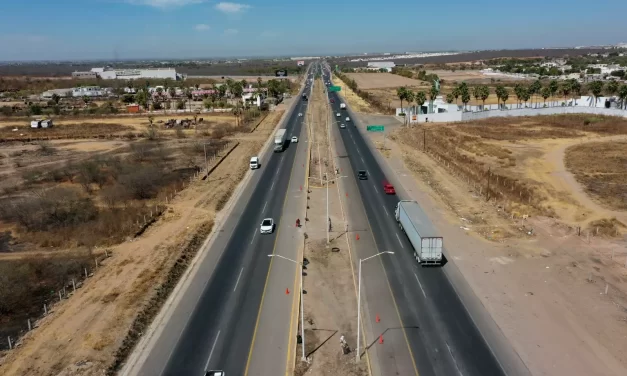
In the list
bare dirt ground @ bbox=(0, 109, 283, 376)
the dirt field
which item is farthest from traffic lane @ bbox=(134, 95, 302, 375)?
the dirt field

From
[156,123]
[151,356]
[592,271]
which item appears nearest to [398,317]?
[151,356]

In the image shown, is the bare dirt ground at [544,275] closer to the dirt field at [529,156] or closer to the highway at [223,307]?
the dirt field at [529,156]

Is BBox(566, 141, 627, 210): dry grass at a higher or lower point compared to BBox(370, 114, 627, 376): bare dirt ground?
higher

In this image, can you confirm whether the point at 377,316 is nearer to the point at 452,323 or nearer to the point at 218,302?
the point at 452,323

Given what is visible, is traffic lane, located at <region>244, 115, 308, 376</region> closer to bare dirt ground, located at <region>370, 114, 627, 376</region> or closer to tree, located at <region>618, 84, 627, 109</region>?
bare dirt ground, located at <region>370, 114, 627, 376</region>

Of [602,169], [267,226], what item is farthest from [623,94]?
[267,226]

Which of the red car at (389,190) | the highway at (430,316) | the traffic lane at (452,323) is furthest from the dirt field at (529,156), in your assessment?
→ the traffic lane at (452,323)

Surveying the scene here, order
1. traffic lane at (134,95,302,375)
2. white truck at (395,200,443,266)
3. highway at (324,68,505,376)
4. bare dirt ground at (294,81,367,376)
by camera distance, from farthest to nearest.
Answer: white truck at (395,200,443,266) < traffic lane at (134,95,302,375) < bare dirt ground at (294,81,367,376) < highway at (324,68,505,376)
